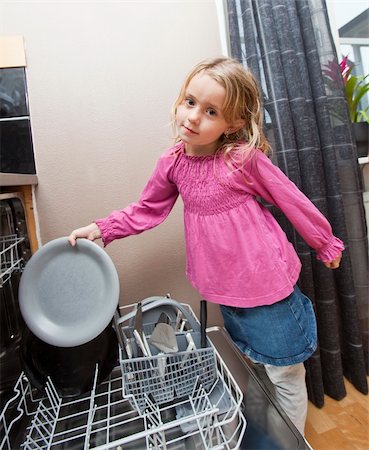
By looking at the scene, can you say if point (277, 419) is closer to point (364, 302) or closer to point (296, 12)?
point (364, 302)

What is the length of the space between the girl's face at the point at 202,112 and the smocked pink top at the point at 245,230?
7 centimetres

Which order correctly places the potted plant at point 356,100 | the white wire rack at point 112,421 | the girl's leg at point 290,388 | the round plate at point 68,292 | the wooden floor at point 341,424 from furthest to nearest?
the potted plant at point 356,100, the wooden floor at point 341,424, the girl's leg at point 290,388, the round plate at point 68,292, the white wire rack at point 112,421

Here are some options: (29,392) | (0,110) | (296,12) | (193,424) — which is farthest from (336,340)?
(0,110)

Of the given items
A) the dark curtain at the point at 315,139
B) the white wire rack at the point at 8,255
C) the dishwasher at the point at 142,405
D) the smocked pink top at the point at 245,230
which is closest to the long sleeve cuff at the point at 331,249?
the smocked pink top at the point at 245,230

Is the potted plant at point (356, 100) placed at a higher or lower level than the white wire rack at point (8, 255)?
higher

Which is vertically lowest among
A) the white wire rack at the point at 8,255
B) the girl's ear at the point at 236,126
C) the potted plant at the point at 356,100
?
the white wire rack at the point at 8,255

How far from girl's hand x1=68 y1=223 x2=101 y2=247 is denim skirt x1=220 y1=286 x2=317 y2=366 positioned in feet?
1.43

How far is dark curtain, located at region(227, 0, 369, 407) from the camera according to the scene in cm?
94

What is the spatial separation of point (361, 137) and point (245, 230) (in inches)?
29.6

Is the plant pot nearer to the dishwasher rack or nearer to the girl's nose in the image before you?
the girl's nose

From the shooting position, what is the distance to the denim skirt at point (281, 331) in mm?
742

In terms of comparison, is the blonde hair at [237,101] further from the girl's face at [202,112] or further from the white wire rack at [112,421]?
the white wire rack at [112,421]

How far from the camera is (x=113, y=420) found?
2.22 ft

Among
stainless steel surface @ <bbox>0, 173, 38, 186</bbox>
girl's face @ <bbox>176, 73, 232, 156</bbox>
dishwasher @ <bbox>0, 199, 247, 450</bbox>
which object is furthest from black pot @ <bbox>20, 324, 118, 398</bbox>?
girl's face @ <bbox>176, 73, 232, 156</bbox>
